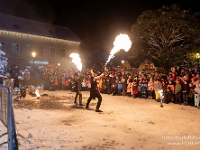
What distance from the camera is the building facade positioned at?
39.4 meters

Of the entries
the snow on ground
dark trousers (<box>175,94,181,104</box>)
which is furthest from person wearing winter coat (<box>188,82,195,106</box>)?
the snow on ground

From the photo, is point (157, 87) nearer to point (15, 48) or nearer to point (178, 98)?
point (178, 98)

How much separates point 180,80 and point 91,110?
5826 mm

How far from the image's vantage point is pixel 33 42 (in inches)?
1683

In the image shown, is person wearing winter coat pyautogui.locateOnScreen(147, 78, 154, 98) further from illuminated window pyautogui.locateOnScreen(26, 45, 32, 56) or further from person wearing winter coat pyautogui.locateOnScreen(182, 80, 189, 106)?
illuminated window pyautogui.locateOnScreen(26, 45, 32, 56)

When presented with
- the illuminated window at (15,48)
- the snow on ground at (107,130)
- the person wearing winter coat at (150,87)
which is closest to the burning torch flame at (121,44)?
the person wearing winter coat at (150,87)

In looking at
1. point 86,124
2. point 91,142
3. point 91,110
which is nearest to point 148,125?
point 86,124

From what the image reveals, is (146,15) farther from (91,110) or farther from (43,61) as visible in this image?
(43,61)

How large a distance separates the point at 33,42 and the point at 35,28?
2.66m

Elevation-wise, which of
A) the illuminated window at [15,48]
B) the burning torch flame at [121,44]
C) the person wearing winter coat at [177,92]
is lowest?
the person wearing winter coat at [177,92]

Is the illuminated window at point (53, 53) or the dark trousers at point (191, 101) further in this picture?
the illuminated window at point (53, 53)

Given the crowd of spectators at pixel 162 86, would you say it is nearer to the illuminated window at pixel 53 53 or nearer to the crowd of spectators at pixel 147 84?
the crowd of spectators at pixel 147 84

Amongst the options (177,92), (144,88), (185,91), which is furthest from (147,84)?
(185,91)

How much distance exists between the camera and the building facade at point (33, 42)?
3941 cm
